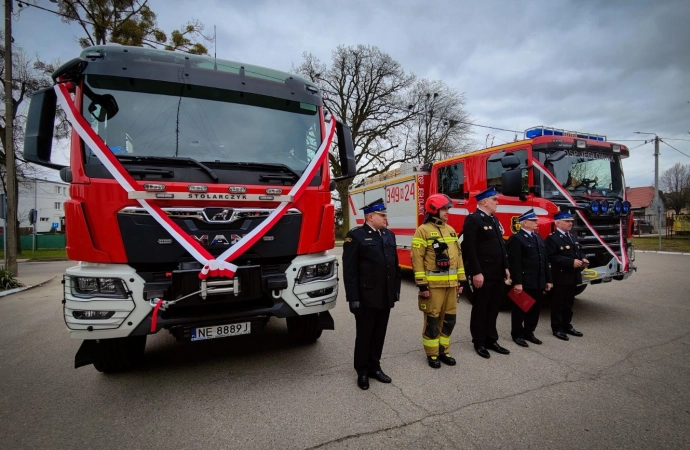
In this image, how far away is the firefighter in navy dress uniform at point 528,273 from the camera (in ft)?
14.6

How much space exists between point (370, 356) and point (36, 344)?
4579mm

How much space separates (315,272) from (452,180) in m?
4.70

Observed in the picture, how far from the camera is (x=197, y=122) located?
11.2 feet

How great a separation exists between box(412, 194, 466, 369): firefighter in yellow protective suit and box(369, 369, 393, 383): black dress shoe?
606mm

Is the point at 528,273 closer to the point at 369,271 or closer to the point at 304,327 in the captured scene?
the point at 369,271

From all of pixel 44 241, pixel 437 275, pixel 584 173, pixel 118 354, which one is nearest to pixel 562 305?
pixel 437 275

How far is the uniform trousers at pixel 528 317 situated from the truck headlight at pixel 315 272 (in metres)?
2.54

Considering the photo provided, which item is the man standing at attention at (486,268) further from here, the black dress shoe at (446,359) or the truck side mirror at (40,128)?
the truck side mirror at (40,128)

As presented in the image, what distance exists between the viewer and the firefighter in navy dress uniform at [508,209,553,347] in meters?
4.46

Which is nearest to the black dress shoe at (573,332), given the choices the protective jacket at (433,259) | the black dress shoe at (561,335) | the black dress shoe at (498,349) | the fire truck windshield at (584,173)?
the black dress shoe at (561,335)

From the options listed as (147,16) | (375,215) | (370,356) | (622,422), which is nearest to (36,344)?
(370,356)

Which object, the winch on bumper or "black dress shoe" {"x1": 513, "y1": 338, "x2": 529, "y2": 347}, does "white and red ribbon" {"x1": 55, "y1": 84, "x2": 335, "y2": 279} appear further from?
"black dress shoe" {"x1": 513, "y1": 338, "x2": 529, "y2": 347}

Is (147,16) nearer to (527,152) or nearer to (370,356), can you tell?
(527,152)

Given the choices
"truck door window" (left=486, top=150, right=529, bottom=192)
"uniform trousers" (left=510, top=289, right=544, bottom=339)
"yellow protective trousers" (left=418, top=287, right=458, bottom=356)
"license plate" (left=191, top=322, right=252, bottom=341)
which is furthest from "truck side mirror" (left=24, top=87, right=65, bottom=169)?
"truck door window" (left=486, top=150, right=529, bottom=192)
